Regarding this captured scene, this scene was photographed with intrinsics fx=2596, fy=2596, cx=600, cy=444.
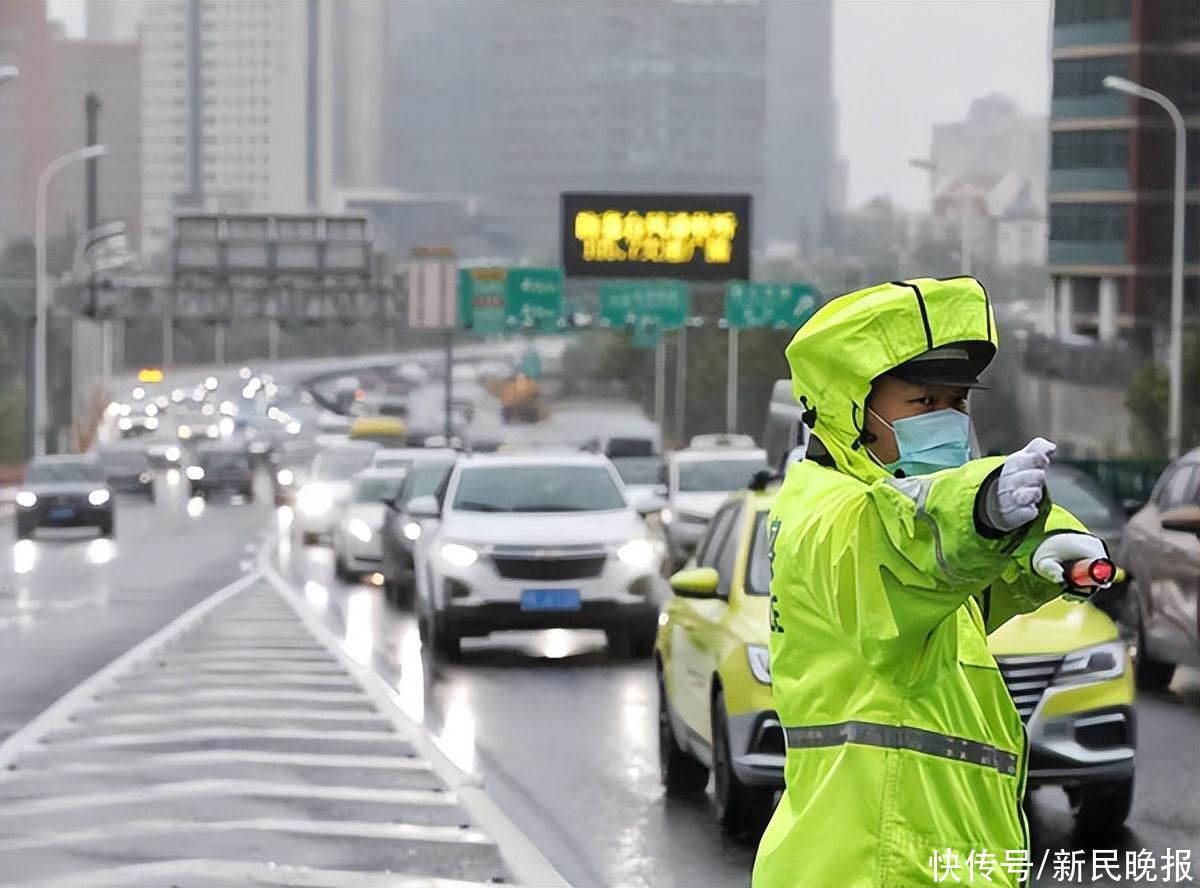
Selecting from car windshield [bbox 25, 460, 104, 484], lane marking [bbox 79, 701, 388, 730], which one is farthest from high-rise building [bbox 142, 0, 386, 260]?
lane marking [bbox 79, 701, 388, 730]

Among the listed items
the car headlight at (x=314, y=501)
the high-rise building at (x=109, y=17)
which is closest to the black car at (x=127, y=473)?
the car headlight at (x=314, y=501)

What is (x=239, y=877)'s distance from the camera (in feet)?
29.7

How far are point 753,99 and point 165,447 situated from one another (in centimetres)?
3983

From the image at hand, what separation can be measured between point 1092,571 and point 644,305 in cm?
7036

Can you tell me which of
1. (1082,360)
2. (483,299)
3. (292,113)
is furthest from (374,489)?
(292,113)

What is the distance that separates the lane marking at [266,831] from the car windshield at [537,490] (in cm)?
978

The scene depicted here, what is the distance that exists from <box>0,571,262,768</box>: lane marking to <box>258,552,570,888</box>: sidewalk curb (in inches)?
55.9

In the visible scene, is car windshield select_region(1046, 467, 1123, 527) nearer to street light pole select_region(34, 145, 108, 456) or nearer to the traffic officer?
the traffic officer

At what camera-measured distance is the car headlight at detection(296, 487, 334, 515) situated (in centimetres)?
3803

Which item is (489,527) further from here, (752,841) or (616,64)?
(616,64)

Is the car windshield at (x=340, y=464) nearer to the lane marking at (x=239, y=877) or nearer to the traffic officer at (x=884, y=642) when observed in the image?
the lane marking at (x=239, y=877)

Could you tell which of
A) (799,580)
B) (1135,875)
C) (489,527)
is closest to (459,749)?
(1135,875)

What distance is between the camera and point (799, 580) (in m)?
4.01

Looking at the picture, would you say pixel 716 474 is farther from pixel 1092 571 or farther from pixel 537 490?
pixel 1092 571
